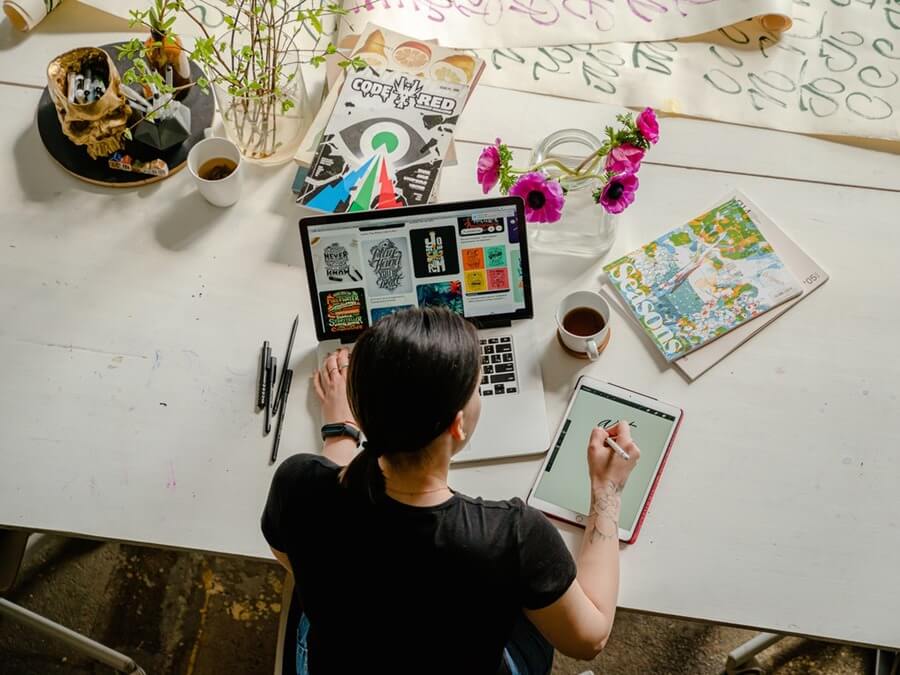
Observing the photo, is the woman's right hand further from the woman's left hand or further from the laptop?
the woman's left hand

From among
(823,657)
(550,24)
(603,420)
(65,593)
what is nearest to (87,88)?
(550,24)

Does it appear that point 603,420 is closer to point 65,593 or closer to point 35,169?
point 35,169

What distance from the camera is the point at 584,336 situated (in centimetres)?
113

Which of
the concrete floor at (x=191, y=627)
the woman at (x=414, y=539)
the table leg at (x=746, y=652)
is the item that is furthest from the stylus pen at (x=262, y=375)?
the table leg at (x=746, y=652)

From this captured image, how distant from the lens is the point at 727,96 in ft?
4.31

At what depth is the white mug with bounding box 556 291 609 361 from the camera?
111 cm

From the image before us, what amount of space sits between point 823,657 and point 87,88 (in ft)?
5.47

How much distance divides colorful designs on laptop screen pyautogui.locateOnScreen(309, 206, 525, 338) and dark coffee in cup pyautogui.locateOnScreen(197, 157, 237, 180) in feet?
0.73

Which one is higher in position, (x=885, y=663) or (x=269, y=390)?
(x=269, y=390)

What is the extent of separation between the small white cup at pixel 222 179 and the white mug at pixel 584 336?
0.50 metres

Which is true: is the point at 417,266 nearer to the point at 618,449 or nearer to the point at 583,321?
the point at 583,321

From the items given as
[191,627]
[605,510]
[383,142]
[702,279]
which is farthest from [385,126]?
[191,627]

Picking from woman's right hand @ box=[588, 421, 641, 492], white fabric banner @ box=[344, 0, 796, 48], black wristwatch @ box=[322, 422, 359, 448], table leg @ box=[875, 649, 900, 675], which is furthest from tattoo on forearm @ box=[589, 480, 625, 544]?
white fabric banner @ box=[344, 0, 796, 48]

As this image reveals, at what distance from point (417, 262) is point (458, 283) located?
0.06 metres
